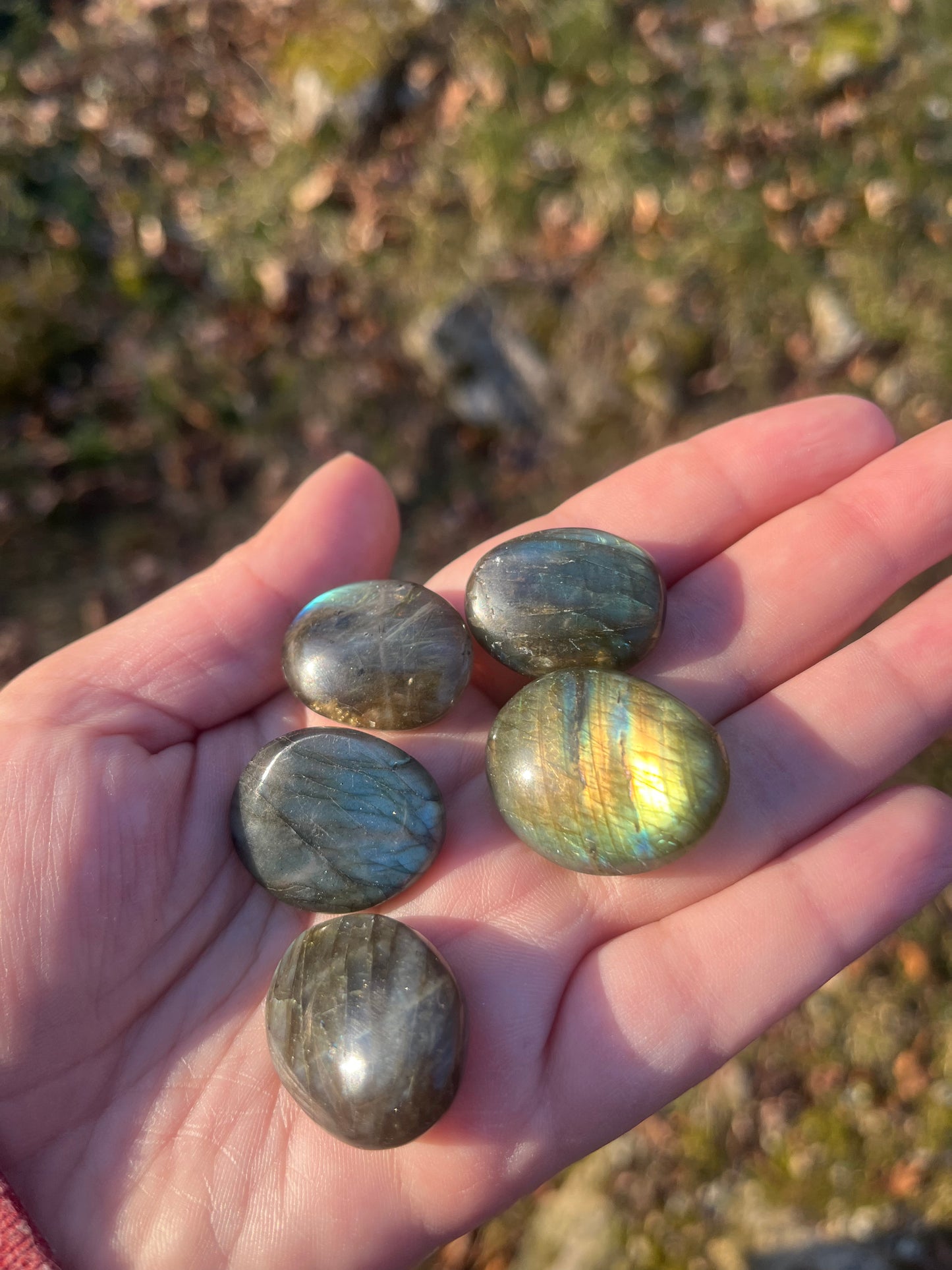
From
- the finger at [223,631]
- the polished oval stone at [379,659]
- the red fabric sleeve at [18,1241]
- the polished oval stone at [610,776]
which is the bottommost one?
the polished oval stone at [610,776]

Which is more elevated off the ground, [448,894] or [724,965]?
[448,894]

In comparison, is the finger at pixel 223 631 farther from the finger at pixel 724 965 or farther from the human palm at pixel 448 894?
the finger at pixel 724 965

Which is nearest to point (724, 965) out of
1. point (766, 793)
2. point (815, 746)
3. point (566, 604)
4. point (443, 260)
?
point (766, 793)

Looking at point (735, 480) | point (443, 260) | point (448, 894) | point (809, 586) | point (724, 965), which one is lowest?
point (724, 965)

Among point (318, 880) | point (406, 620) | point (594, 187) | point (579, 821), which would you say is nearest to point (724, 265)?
point (594, 187)

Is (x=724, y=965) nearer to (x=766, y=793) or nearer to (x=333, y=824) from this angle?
(x=766, y=793)

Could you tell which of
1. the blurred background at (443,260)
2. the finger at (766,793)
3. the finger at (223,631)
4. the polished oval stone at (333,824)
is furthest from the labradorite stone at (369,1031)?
the blurred background at (443,260)
